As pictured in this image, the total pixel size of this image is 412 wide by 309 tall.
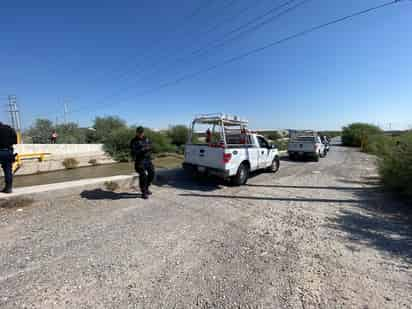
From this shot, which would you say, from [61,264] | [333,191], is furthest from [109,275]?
[333,191]

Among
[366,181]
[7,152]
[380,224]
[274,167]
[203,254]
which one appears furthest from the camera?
[274,167]

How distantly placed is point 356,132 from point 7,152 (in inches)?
1480

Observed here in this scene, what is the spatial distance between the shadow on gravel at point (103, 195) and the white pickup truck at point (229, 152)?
2245 millimetres

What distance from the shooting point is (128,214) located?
4027 millimetres

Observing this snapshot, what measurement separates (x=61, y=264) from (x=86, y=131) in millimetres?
28566

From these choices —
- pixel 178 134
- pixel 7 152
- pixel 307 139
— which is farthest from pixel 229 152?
pixel 178 134

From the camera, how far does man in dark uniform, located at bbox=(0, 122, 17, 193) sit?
4.34m

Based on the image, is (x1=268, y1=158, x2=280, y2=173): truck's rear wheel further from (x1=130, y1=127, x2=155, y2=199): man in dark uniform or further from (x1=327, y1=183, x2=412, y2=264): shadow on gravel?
(x1=130, y1=127, x2=155, y2=199): man in dark uniform

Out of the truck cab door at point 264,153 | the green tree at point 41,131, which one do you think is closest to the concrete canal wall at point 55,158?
the green tree at point 41,131

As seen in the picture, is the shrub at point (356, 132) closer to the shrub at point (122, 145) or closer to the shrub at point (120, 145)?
the shrub at point (122, 145)

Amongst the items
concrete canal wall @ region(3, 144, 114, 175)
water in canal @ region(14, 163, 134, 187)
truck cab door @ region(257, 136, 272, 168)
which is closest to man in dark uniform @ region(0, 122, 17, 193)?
water in canal @ region(14, 163, 134, 187)

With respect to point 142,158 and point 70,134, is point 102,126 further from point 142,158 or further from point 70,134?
point 142,158

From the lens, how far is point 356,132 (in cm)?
2895

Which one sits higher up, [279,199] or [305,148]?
[305,148]
